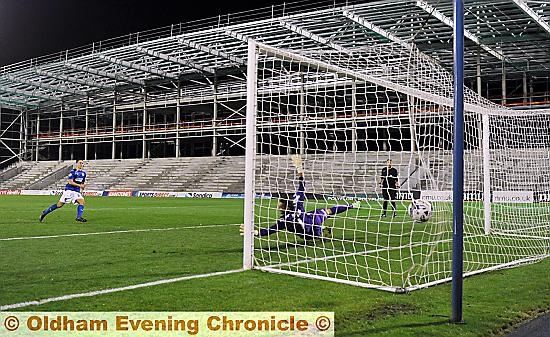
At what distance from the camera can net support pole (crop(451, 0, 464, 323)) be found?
4.12 meters

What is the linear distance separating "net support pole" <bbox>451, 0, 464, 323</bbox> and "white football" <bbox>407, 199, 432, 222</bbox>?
2.81 meters

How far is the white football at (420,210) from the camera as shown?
281 inches

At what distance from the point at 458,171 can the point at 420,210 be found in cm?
376

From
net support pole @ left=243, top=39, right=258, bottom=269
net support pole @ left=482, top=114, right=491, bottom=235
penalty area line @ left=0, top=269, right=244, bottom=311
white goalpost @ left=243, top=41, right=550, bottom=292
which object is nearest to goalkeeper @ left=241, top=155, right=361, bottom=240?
white goalpost @ left=243, top=41, right=550, bottom=292

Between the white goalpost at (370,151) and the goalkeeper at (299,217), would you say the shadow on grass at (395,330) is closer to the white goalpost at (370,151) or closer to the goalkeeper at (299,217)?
the white goalpost at (370,151)

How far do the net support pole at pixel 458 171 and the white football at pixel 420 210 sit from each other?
9.21ft

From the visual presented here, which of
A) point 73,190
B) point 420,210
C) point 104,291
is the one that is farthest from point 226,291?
point 73,190

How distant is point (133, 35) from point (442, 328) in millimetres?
43120

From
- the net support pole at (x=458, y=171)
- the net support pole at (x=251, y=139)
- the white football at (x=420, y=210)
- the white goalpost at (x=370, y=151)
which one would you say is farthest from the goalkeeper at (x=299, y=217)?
the net support pole at (x=458, y=171)

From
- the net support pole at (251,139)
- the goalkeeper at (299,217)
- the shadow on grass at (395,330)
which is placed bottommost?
the shadow on grass at (395,330)

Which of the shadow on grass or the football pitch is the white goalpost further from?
the shadow on grass

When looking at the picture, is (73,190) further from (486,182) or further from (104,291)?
(486,182)

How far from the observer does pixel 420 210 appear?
789 centimetres

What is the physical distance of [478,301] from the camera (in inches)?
192
